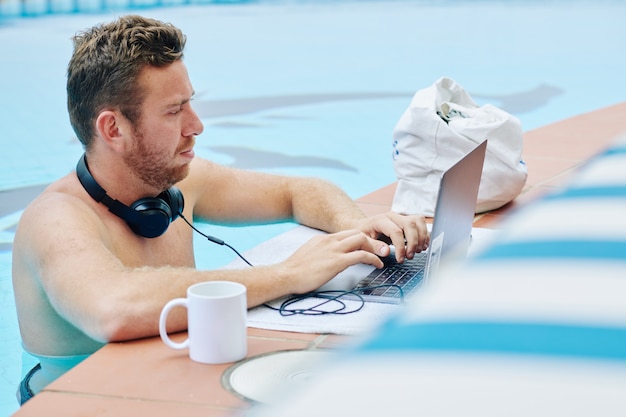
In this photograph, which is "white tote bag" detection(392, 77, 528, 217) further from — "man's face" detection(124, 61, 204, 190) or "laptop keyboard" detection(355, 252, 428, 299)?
"man's face" detection(124, 61, 204, 190)

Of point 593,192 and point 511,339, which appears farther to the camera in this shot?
point 593,192

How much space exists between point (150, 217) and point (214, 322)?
67 cm

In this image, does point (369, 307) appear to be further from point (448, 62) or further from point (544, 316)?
point (448, 62)

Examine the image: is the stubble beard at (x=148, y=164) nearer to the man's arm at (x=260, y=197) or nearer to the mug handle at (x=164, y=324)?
the man's arm at (x=260, y=197)

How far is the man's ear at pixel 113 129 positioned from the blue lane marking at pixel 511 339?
1649mm

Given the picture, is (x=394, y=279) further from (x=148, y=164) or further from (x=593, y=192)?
(x=593, y=192)

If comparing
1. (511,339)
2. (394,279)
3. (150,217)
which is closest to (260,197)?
(150,217)

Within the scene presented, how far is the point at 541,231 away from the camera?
56cm

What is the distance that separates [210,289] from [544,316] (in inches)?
40.0

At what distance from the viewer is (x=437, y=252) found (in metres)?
1.60

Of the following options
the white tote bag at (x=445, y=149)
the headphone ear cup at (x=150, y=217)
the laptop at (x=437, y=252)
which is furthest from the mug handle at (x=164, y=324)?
the white tote bag at (x=445, y=149)

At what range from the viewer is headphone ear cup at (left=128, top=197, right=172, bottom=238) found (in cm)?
202

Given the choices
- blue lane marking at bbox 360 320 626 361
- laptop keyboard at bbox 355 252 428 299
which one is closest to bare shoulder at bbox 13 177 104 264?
laptop keyboard at bbox 355 252 428 299

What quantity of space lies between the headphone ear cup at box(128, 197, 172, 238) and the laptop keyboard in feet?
1.60
